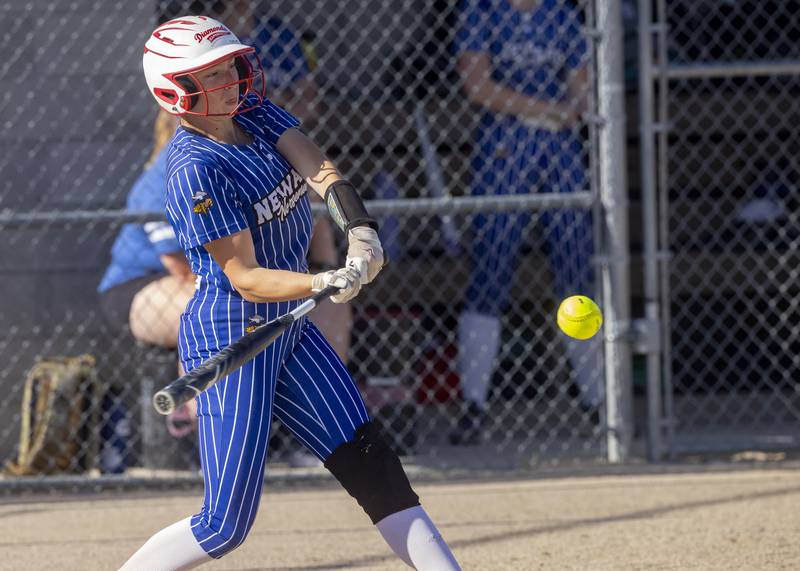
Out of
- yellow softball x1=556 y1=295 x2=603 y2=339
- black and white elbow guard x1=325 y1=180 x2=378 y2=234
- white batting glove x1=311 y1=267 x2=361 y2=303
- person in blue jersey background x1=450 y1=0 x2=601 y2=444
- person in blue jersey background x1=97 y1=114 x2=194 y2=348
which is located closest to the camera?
white batting glove x1=311 y1=267 x2=361 y2=303

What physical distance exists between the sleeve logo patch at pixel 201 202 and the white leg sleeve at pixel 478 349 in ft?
9.71

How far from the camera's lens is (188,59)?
10.2 feet

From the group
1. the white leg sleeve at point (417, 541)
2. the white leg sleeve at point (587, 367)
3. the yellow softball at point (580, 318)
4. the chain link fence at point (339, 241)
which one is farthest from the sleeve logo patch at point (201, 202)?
the white leg sleeve at point (587, 367)

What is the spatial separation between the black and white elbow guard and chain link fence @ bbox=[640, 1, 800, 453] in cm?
373

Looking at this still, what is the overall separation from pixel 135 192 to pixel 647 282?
228cm

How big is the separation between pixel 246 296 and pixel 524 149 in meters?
2.90

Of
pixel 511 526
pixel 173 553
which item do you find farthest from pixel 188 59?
pixel 511 526

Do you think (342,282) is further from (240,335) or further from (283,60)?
(283,60)

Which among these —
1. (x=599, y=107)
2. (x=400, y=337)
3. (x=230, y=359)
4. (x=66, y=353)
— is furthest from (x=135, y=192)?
(x=230, y=359)

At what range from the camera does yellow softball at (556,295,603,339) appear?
358 cm

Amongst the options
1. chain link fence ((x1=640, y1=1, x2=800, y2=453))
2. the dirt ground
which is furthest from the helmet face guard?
chain link fence ((x1=640, y1=1, x2=800, y2=453))

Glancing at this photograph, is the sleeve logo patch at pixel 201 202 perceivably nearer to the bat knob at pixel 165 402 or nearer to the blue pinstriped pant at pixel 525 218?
the bat knob at pixel 165 402

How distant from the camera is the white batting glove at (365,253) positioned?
2.99 m

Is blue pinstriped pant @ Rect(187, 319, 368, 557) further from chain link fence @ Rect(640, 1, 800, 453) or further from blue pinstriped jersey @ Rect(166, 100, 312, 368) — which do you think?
chain link fence @ Rect(640, 1, 800, 453)
